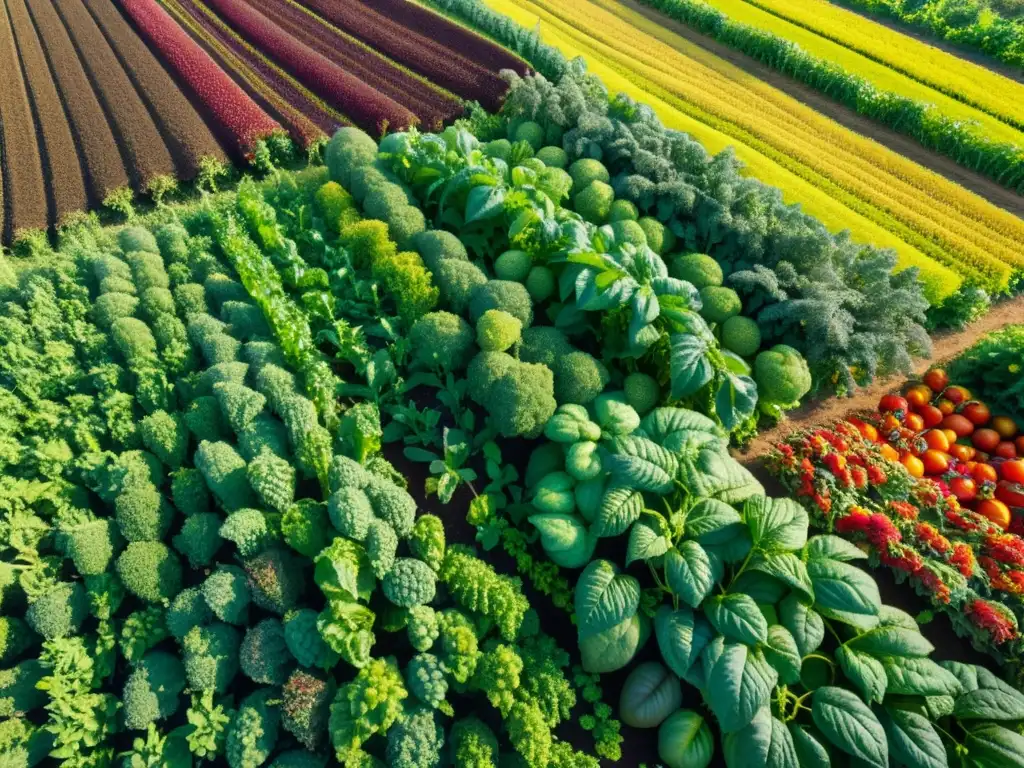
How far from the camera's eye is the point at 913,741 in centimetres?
388

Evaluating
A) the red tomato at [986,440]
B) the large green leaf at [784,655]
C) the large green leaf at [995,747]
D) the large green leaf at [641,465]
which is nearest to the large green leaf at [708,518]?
the large green leaf at [641,465]

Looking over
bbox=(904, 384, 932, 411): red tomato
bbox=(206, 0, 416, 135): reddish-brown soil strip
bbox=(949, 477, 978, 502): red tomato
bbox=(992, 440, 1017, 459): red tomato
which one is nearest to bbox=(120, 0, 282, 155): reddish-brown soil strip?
bbox=(206, 0, 416, 135): reddish-brown soil strip

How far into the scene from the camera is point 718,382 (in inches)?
210

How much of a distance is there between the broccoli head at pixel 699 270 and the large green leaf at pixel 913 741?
158 inches

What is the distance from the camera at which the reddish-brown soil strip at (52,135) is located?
24.8ft

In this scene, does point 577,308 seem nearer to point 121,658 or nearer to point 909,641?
point 909,641

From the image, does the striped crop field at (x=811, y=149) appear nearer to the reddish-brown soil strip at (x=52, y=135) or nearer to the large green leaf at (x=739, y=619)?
the large green leaf at (x=739, y=619)

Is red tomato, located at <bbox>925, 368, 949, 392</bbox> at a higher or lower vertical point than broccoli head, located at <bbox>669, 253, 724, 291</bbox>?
lower

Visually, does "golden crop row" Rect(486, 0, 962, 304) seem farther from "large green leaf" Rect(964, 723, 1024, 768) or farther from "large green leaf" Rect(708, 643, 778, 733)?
"large green leaf" Rect(708, 643, 778, 733)

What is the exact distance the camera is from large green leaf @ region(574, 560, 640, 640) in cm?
418

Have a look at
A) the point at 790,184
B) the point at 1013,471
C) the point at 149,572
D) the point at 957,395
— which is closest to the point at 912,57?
the point at 790,184

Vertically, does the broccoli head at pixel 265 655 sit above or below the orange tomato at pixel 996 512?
below

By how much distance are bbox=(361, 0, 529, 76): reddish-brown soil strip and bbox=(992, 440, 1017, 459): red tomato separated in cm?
818

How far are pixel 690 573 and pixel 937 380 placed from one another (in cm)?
422
